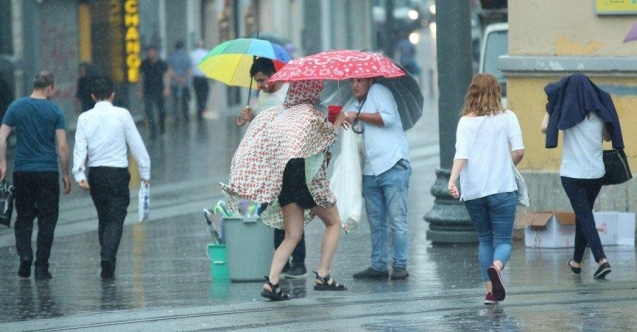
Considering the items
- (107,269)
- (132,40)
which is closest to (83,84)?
(132,40)

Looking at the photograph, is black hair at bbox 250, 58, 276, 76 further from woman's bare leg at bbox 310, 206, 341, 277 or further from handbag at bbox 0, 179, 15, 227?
handbag at bbox 0, 179, 15, 227

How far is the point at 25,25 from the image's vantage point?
2969cm

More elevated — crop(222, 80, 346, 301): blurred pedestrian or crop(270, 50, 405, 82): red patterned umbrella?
crop(270, 50, 405, 82): red patterned umbrella

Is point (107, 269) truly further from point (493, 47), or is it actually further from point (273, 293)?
point (493, 47)

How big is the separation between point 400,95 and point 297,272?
1.51 m

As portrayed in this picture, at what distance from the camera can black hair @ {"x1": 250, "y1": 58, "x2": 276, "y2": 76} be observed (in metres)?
11.2

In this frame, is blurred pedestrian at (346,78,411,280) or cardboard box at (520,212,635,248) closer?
blurred pedestrian at (346,78,411,280)

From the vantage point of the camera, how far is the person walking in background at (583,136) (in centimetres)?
1080

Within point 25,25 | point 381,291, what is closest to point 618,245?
point 381,291

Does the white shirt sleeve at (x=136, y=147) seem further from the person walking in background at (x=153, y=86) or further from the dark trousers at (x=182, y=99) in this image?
the dark trousers at (x=182, y=99)

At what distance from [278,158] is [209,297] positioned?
121cm

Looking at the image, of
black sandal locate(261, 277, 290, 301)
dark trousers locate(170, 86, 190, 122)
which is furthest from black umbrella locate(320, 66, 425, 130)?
dark trousers locate(170, 86, 190, 122)

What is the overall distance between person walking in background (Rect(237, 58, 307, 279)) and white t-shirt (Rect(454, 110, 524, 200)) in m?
1.74

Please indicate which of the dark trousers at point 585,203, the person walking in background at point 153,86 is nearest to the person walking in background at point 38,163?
the dark trousers at point 585,203
